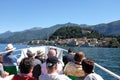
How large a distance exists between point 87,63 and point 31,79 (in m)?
0.87

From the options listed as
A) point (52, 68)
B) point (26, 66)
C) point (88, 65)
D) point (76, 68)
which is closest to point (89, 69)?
point (88, 65)

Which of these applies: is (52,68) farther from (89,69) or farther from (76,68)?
(76,68)

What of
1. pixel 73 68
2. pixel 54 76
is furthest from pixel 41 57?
pixel 54 76

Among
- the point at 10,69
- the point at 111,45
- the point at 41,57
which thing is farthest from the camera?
the point at 111,45

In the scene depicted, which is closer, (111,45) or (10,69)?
(10,69)

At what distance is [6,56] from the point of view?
852cm

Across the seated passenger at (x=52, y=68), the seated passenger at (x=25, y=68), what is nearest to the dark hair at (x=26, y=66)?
the seated passenger at (x=25, y=68)

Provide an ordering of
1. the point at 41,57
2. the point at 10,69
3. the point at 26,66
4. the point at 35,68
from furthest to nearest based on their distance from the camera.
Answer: the point at 41,57 → the point at 10,69 → the point at 35,68 → the point at 26,66

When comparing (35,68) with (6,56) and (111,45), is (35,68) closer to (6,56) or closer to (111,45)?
(6,56)

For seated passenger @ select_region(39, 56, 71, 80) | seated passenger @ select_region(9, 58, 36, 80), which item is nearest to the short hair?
seated passenger @ select_region(39, 56, 71, 80)

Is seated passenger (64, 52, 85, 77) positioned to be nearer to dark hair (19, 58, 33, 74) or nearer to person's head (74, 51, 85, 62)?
person's head (74, 51, 85, 62)

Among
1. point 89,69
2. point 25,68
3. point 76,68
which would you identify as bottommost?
point 76,68

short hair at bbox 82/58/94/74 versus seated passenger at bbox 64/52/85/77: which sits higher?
short hair at bbox 82/58/94/74

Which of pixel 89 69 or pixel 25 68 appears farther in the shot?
pixel 89 69
